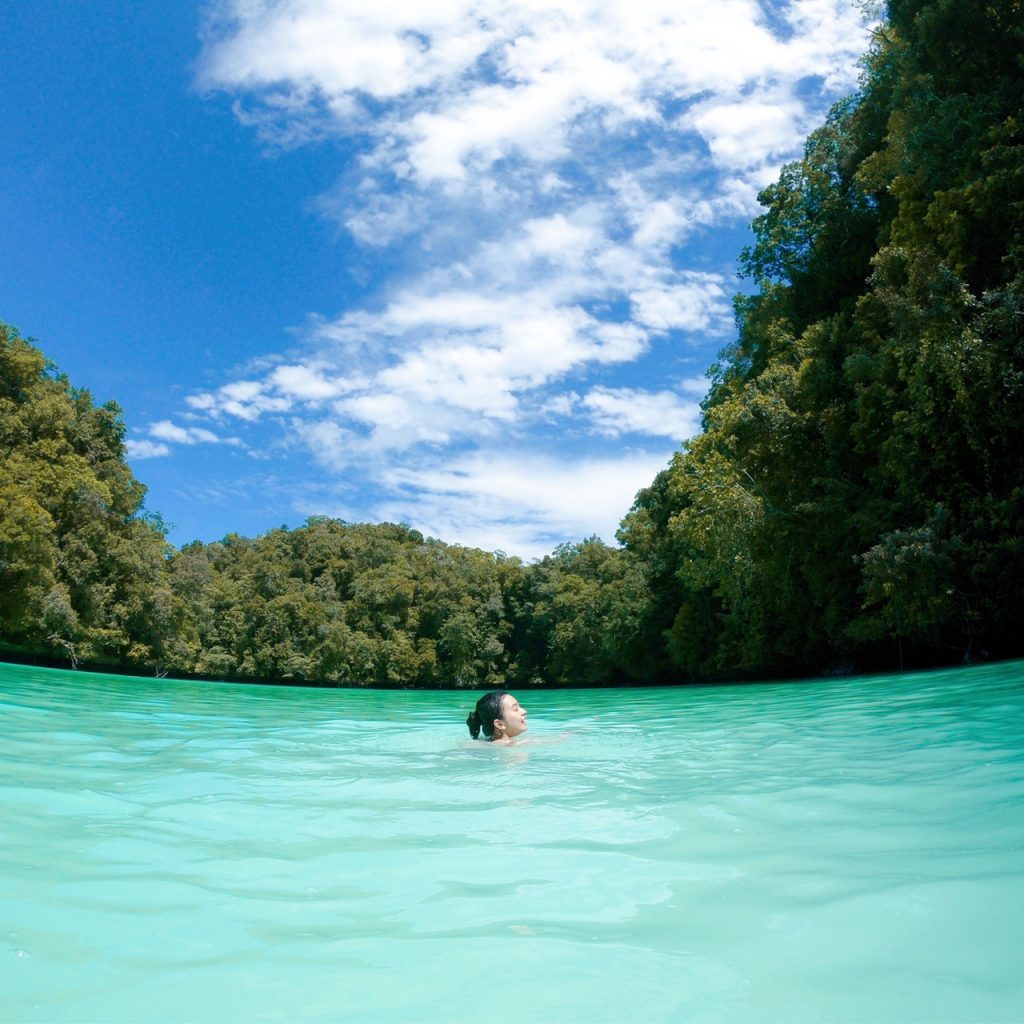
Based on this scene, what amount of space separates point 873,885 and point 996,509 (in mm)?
17220

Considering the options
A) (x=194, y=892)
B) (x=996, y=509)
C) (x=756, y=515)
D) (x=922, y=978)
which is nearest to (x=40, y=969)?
(x=194, y=892)

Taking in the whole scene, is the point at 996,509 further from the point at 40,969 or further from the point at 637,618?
the point at 637,618

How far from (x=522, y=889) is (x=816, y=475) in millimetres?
22404

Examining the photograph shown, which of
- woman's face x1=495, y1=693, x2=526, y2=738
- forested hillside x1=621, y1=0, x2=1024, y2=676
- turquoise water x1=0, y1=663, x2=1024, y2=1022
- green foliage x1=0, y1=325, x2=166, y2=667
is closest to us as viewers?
turquoise water x1=0, y1=663, x2=1024, y2=1022

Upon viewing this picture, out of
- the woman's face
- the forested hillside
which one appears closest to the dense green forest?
the forested hillside

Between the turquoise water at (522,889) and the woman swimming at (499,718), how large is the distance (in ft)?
3.38

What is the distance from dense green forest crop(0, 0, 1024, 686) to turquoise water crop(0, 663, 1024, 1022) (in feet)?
45.4

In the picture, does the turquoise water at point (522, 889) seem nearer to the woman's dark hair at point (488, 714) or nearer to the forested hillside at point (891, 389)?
the woman's dark hair at point (488, 714)

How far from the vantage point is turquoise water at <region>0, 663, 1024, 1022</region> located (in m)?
1.92

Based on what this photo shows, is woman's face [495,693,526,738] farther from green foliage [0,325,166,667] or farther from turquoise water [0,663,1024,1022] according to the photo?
green foliage [0,325,166,667]

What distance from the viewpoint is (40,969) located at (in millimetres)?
2070

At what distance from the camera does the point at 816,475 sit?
76.6ft

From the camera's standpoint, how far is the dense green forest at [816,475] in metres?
17.2

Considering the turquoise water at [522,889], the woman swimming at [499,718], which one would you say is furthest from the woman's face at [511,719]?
the turquoise water at [522,889]
